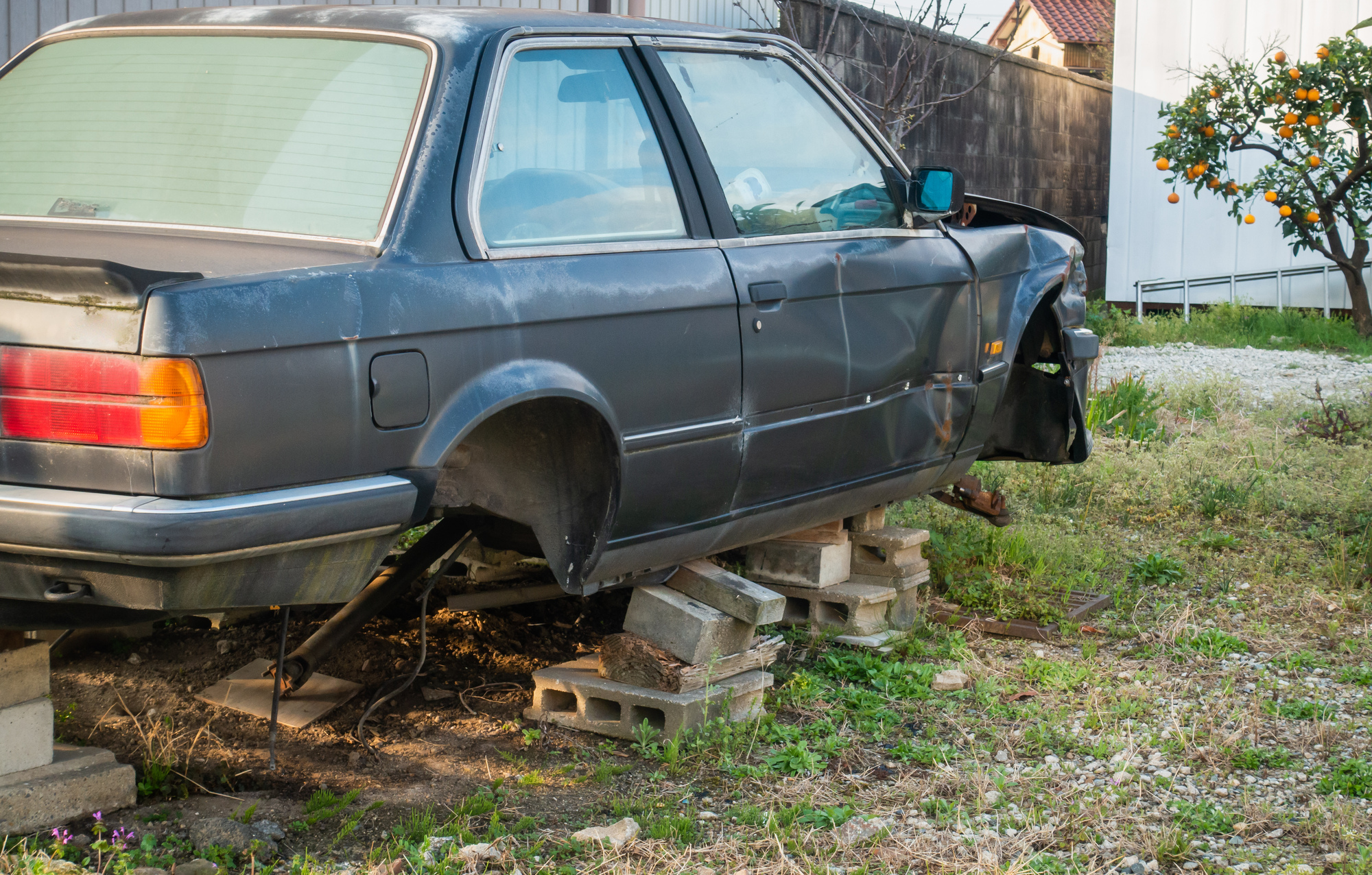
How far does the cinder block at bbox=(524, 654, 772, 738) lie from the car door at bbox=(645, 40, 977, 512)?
0.54 meters

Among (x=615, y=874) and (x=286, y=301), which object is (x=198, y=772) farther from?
(x=286, y=301)

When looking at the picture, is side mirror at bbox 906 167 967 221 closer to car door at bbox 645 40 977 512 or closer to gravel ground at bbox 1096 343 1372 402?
car door at bbox 645 40 977 512

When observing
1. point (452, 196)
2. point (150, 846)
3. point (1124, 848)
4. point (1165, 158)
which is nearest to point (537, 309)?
point (452, 196)

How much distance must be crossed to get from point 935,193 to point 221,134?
2.08m

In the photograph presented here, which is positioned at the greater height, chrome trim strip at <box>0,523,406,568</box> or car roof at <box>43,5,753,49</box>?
car roof at <box>43,5,753,49</box>

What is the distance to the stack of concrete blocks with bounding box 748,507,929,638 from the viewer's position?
4262mm

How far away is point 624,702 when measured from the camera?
3.49 metres

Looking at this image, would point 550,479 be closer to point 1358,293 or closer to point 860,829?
point 860,829

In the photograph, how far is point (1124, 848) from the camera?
2.90 m

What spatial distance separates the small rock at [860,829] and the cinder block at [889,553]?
150cm

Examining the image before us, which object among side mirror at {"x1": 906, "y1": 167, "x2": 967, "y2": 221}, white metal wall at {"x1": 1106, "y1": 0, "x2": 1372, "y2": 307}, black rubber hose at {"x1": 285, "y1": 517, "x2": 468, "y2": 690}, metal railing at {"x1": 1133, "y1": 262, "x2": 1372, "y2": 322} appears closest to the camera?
black rubber hose at {"x1": 285, "y1": 517, "x2": 468, "y2": 690}

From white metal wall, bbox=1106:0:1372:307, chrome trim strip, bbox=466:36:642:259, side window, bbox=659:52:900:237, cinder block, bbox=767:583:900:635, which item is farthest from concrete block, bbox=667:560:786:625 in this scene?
white metal wall, bbox=1106:0:1372:307

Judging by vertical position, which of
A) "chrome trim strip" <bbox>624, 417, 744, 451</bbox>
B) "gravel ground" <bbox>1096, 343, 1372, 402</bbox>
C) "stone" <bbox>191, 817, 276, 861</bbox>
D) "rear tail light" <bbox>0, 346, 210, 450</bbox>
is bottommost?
"stone" <bbox>191, 817, 276, 861</bbox>

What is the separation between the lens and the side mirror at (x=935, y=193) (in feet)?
12.9
